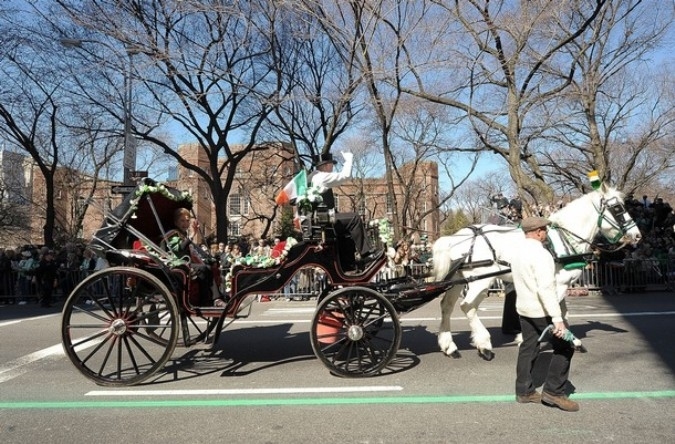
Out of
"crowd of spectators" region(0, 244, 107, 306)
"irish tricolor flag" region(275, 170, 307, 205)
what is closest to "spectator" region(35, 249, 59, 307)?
"crowd of spectators" region(0, 244, 107, 306)

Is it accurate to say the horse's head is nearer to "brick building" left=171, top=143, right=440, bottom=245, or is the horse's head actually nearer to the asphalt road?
the asphalt road

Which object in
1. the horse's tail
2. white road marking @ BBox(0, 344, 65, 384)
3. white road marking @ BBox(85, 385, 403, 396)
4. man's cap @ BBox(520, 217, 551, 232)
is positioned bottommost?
white road marking @ BBox(85, 385, 403, 396)

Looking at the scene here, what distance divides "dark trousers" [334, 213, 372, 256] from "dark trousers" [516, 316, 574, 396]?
1895mm

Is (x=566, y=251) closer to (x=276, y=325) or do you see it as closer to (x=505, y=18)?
(x=276, y=325)

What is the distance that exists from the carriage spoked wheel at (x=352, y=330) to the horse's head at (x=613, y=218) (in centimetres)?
332

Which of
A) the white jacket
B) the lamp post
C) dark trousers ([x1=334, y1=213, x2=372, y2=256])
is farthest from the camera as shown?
the lamp post

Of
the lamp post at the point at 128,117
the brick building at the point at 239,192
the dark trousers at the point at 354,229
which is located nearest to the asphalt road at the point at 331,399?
the dark trousers at the point at 354,229

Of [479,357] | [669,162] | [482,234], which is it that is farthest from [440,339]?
[669,162]

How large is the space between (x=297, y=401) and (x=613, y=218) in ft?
15.6

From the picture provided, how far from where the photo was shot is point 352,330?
571cm

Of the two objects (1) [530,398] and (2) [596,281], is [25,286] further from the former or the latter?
(2) [596,281]

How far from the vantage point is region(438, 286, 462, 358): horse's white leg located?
676cm

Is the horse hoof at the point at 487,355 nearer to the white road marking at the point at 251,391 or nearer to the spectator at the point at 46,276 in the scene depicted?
the white road marking at the point at 251,391

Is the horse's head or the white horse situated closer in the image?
the white horse
